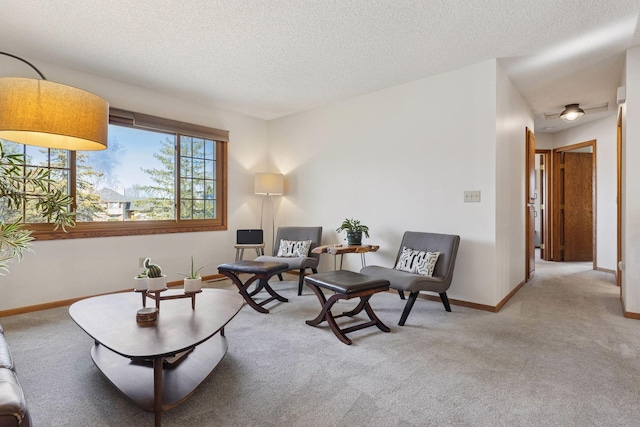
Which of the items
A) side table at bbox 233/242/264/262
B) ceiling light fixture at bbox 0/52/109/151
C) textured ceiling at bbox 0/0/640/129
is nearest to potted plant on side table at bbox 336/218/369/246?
side table at bbox 233/242/264/262

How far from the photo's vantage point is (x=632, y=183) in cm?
316

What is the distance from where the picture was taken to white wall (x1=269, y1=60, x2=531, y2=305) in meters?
3.46

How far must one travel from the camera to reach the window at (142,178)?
368cm

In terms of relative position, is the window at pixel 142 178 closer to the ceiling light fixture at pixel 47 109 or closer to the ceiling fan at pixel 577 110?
the ceiling light fixture at pixel 47 109

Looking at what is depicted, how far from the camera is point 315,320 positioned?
295cm

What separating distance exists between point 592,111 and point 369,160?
359 cm

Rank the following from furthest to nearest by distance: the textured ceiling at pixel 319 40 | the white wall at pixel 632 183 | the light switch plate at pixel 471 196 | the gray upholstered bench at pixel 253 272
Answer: the light switch plate at pixel 471 196 < the gray upholstered bench at pixel 253 272 < the white wall at pixel 632 183 < the textured ceiling at pixel 319 40

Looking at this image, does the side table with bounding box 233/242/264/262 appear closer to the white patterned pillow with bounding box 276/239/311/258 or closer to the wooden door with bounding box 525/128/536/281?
Result: the white patterned pillow with bounding box 276/239/311/258

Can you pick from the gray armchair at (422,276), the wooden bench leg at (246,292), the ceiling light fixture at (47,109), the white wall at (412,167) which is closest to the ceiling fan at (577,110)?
the white wall at (412,167)

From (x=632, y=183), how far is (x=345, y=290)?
2867mm

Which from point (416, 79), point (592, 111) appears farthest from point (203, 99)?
point (592, 111)

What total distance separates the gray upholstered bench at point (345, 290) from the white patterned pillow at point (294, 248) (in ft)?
4.50

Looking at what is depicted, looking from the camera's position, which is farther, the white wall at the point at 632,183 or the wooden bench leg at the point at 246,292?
the wooden bench leg at the point at 246,292

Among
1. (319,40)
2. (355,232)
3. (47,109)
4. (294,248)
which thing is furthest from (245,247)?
(47,109)
